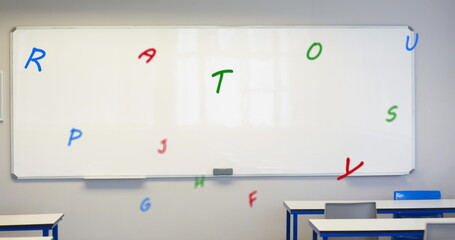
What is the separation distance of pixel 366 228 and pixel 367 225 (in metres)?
0.09

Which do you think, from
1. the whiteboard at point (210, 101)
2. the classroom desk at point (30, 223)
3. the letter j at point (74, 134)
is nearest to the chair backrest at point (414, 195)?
Answer: the whiteboard at point (210, 101)

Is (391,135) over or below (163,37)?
below

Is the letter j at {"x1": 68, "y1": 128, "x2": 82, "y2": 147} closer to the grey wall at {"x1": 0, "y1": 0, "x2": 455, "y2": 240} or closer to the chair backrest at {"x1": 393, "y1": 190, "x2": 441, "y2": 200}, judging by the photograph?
the grey wall at {"x1": 0, "y1": 0, "x2": 455, "y2": 240}

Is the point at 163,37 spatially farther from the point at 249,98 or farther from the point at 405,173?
the point at 405,173

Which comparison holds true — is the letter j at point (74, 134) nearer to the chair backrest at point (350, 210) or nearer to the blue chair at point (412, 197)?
the chair backrest at point (350, 210)

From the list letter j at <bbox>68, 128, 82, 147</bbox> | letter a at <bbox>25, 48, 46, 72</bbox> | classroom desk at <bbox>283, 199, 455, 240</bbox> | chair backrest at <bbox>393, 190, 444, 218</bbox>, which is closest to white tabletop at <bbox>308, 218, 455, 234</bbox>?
classroom desk at <bbox>283, 199, 455, 240</bbox>

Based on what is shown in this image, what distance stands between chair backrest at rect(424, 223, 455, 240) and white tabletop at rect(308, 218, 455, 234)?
0.19 m

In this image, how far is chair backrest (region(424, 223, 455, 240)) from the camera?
120 inches

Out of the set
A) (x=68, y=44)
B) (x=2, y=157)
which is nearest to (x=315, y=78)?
(x=68, y=44)

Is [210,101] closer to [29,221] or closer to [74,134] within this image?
[74,134]

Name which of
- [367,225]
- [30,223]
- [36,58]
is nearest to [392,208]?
[367,225]

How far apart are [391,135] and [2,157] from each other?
3950 millimetres

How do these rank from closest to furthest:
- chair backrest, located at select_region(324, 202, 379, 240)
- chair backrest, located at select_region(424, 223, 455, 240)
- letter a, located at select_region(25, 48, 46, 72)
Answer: chair backrest, located at select_region(424, 223, 455, 240)
chair backrest, located at select_region(324, 202, 379, 240)
letter a, located at select_region(25, 48, 46, 72)

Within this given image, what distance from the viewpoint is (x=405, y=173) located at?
5.13 metres
